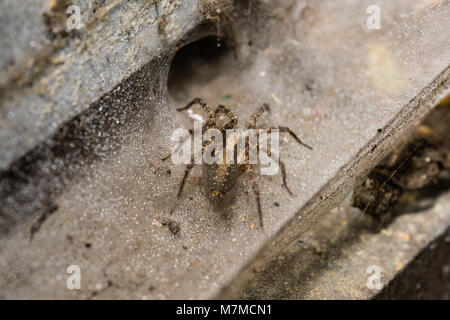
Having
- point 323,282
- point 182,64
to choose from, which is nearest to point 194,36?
point 182,64

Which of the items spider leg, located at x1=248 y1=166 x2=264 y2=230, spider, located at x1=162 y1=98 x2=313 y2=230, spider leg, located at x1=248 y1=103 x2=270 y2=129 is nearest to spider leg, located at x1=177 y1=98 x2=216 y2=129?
spider, located at x1=162 y1=98 x2=313 y2=230

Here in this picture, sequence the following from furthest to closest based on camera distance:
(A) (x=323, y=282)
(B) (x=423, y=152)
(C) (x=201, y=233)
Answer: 1. (B) (x=423, y=152)
2. (A) (x=323, y=282)
3. (C) (x=201, y=233)

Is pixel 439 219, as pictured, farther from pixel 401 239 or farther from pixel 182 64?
pixel 182 64

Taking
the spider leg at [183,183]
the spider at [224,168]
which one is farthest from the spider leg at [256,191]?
the spider leg at [183,183]

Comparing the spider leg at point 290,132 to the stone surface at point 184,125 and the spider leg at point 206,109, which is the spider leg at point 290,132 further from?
the spider leg at point 206,109

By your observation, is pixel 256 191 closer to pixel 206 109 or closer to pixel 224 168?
pixel 224 168

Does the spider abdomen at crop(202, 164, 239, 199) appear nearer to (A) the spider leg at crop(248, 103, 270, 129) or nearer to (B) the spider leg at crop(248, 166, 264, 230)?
(B) the spider leg at crop(248, 166, 264, 230)

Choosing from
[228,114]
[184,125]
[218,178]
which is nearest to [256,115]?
[228,114]
